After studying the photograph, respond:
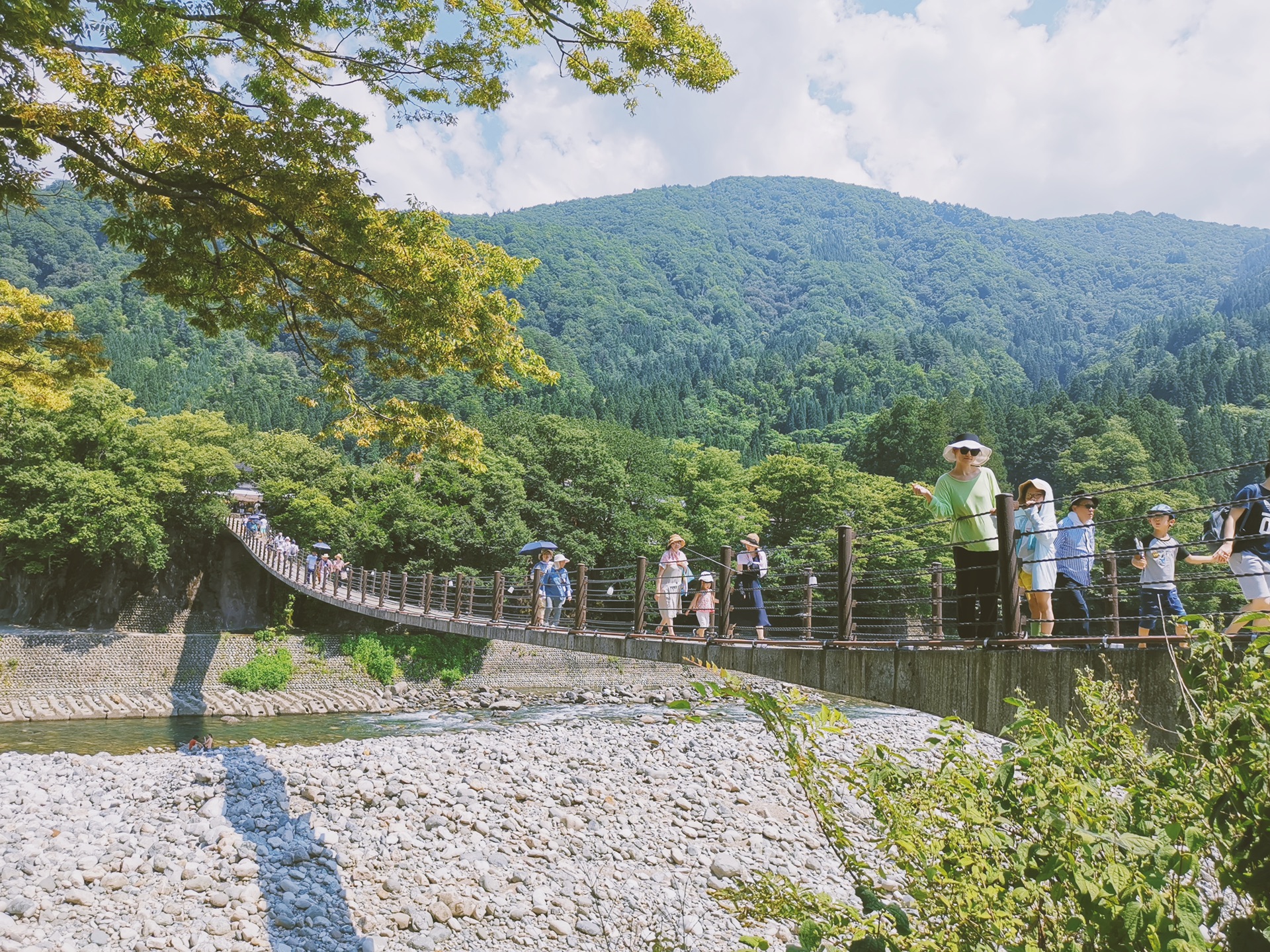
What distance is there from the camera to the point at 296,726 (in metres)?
18.2

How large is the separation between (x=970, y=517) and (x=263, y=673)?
2246 cm

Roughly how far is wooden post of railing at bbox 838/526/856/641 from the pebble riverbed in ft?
3.22

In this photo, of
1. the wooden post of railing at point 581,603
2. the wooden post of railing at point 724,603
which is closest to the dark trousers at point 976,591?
the wooden post of railing at point 724,603

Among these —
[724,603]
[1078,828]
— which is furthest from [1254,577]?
[724,603]

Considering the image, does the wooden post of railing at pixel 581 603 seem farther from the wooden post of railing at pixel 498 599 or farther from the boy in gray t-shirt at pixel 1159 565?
the boy in gray t-shirt at pixel 1159 565

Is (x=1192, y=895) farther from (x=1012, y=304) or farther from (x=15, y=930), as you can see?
(x=1012, y=304)

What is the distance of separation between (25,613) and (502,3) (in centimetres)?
3118

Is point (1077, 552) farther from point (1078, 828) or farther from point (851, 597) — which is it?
point (1078, 828)

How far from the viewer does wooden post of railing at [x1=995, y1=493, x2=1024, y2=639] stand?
380 centimetres

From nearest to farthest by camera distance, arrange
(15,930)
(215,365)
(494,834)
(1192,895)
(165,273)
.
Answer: (1192,895)
(165,273)
(15,930)
(494,834)
(215,365)

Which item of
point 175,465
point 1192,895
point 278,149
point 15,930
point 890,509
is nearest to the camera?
point 1192,895

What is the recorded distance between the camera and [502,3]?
16.9ft

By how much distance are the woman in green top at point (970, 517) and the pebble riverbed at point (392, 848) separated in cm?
149

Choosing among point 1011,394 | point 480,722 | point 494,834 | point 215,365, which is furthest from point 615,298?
point 494,834
